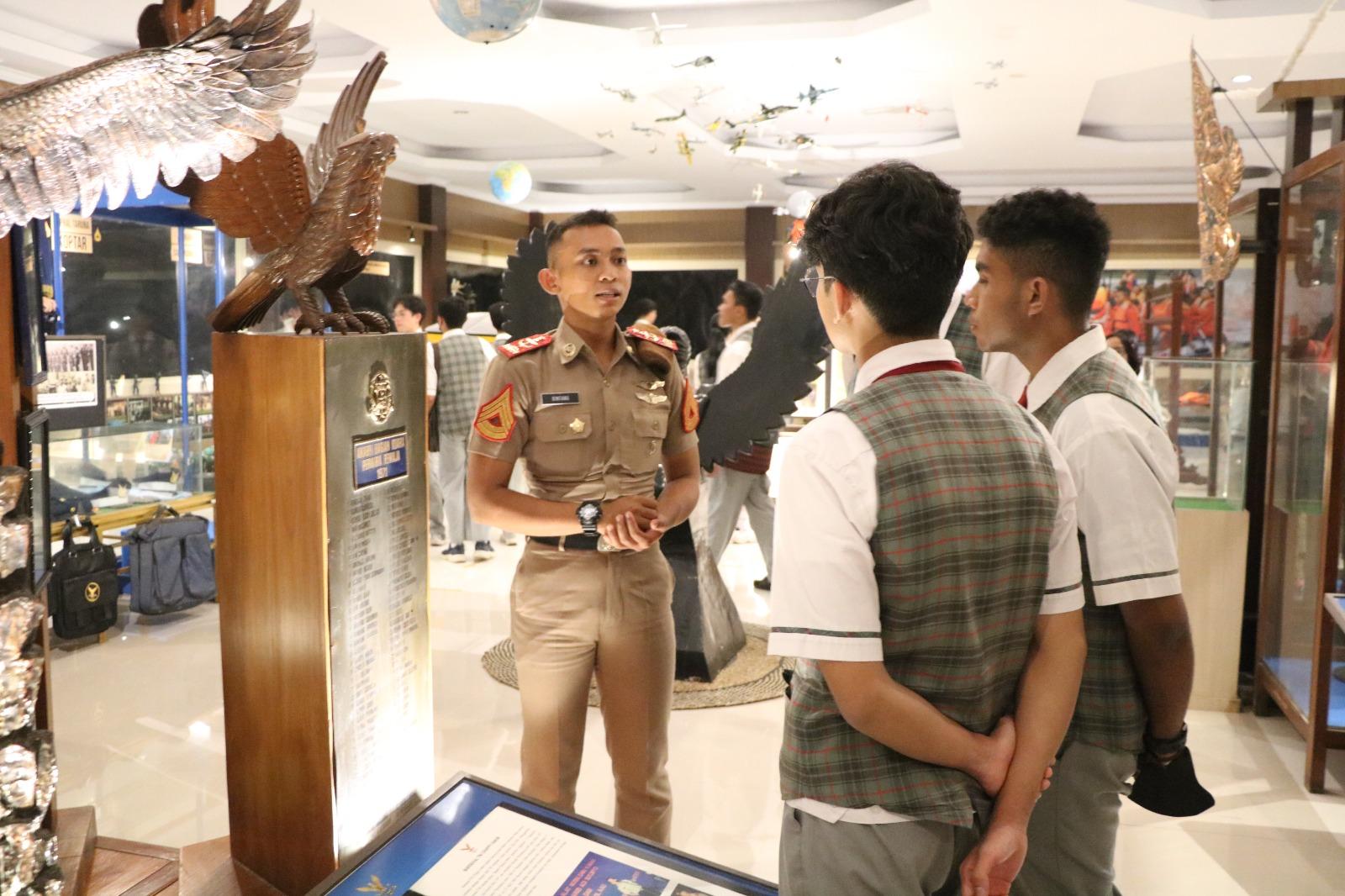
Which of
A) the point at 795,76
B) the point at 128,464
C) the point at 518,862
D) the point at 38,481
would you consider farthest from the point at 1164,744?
the point at 795,76

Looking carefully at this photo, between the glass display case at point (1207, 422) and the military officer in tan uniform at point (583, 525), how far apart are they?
2526mm

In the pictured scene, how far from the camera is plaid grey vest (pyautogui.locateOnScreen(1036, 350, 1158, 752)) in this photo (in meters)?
1.43

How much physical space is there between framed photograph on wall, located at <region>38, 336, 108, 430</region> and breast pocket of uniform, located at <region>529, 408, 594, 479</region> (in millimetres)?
2957

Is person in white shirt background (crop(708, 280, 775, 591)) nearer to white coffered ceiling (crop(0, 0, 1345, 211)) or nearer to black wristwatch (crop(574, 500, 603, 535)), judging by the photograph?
white coffered ceiling (crop(0, 0, 1345, 211))

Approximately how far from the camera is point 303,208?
5.70 ft

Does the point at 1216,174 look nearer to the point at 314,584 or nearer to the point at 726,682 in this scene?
the point at 726,682

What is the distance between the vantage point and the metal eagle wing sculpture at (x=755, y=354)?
311cm

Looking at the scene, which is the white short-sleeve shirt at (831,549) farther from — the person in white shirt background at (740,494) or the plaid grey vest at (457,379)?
the plaid grey vest at (457,379)

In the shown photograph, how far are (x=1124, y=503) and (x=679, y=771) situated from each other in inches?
78.8

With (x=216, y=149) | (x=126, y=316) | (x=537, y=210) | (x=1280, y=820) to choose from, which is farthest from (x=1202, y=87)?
(x=537, y=210)

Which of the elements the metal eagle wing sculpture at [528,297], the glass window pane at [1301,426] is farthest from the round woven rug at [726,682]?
the glass window pane at [1301,426]

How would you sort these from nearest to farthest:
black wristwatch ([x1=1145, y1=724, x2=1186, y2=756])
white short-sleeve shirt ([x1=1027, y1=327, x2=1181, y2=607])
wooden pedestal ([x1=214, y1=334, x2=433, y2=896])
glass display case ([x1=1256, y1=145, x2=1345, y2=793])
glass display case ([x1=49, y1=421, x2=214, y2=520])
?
white short-sleeve shirt ([x1=1027, y1=327, x2=1181, y2=607])
black wristwatch ([x1=1145, y1=724, x2=1186, y2=756])
wooden pedestal ([x1=214, y1=334, x2=433, y2=896])
glass display case ([x1=1256, y1=145, x2=1345, y2=793])
glass display case ([x1=49, y1=421, x2=214, y2=520])

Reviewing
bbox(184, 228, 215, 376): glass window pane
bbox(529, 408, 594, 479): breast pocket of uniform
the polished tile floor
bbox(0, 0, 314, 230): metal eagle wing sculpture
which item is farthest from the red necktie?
bbox(184, 228, 215, 376): glass window pane

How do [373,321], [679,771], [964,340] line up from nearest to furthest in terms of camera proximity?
1. [373,321]
2. [964,340]
3. [679,771]
